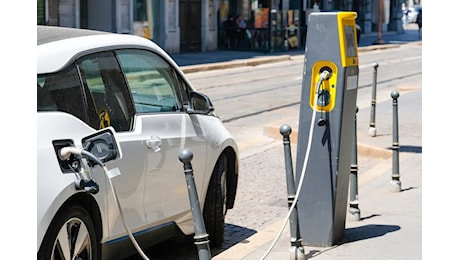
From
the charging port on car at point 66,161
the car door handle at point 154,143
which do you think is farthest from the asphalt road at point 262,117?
the charging port on car at point 66,161

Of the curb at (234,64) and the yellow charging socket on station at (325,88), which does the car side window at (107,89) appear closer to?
the yellow charging socket on station at (325,88)

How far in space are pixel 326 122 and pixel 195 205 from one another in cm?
212

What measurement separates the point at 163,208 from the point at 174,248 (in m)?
1.03

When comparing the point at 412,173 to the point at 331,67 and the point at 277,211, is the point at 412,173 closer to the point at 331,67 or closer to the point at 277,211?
the point at 277,211

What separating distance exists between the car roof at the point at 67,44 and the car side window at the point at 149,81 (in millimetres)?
90

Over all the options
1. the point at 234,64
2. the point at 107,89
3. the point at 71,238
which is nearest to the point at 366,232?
the point at 107,89

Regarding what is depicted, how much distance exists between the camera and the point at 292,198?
6.70 metres

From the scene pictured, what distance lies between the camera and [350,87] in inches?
278

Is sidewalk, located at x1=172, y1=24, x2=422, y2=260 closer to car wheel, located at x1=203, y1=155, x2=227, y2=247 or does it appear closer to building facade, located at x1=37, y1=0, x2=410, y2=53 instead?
car wheel, located at x1=203, y1=155, x2=227, y2=247

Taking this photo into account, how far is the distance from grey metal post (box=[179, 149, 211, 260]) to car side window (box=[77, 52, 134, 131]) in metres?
0.97

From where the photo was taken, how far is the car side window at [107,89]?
5.92 metres

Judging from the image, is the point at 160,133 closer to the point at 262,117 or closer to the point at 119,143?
the point at 119,143

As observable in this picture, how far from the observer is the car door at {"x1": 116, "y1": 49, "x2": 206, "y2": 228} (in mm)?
6289
